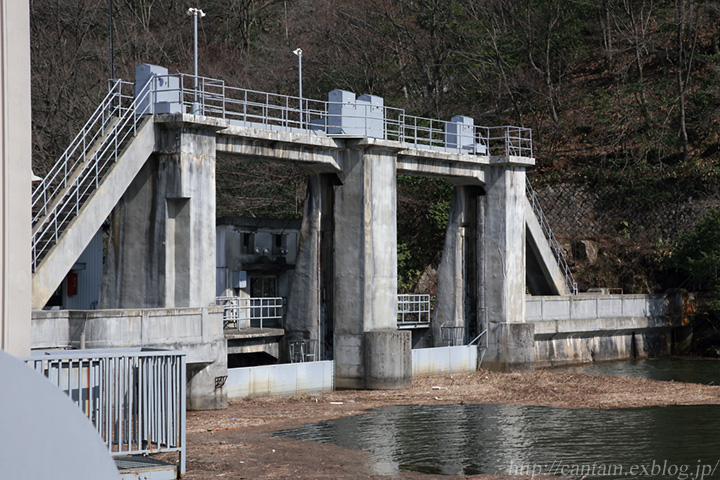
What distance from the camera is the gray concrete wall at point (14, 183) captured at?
924 centimetres

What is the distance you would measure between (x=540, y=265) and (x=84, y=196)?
859 inches

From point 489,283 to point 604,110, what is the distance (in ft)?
73.1

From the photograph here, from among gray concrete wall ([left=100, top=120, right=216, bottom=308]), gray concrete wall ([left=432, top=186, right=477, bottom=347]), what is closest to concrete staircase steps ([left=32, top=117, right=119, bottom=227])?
gray concrete wall ([left=100, top=120, right=216, bottom=308])

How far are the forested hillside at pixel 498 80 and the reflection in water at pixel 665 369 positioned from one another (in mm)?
6773

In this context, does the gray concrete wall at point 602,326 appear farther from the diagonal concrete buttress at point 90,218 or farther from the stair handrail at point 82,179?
the stair handrail at point 82,179

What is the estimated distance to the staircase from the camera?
A: 2175cm

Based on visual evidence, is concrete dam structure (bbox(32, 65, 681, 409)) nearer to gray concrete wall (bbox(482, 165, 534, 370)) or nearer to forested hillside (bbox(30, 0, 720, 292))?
gray concrete wall (bbox(482, 165, 534, 370))

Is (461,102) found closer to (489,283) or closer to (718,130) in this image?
(718,130)

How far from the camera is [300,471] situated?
16.7m

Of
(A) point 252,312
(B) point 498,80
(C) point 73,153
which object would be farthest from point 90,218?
(B) point 498,80

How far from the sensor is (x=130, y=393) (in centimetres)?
1354

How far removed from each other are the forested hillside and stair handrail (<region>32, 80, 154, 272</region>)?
19.4 meters

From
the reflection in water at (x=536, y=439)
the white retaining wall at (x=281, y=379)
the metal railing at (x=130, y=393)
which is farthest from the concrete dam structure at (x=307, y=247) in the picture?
the metal railing at (x=130, y=393)

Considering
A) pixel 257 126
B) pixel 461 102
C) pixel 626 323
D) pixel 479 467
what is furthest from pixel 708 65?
pixel 479 467
